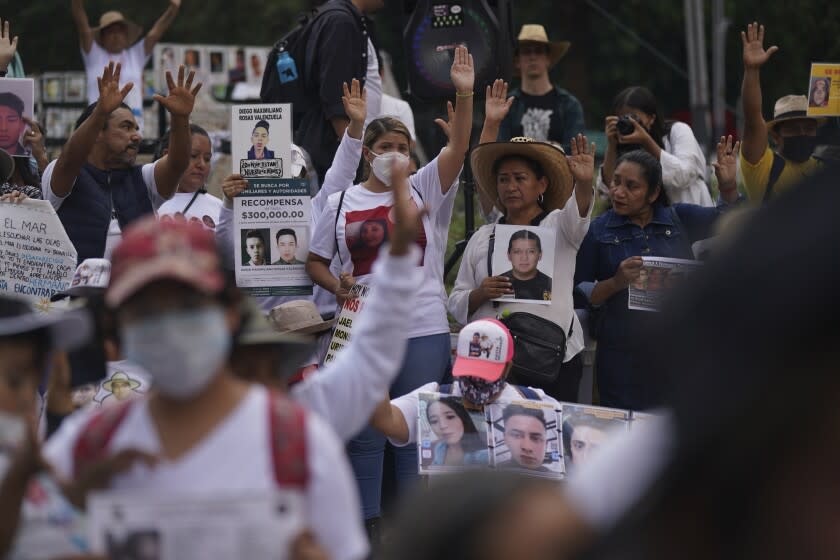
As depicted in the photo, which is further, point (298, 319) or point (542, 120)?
point (542, 120)

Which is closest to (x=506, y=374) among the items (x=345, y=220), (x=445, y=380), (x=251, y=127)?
(x=445, y=380)

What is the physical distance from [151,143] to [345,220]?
13.8ft

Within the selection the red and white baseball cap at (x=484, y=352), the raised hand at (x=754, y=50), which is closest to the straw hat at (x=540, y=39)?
the raised hand at (x=754, y=50)

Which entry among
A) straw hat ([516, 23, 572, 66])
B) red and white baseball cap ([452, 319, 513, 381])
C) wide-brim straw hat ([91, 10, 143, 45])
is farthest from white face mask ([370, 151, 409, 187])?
wide-brim straw hat ([91, 10, 143, 45])

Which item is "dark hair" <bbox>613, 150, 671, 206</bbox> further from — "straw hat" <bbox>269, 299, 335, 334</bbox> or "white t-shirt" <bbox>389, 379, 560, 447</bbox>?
"straw hat" <bbox>269, 299, 335, 334</bbox>

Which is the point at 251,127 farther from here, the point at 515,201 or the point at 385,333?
the point at 385,333

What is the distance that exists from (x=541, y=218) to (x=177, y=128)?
1896 millimetres

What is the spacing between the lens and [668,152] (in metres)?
7.70

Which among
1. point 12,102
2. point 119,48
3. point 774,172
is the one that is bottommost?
point 774,172

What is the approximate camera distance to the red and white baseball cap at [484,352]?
17.9ft

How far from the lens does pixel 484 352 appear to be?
18.1 feet

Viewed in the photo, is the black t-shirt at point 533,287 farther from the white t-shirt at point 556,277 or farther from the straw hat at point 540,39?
the straw hat at point 540,39

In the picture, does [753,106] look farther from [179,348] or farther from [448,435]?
[179,348]

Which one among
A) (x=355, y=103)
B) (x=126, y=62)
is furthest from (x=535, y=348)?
(x=126, y=62)
